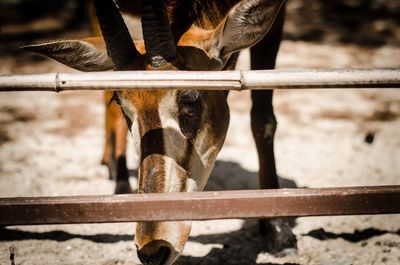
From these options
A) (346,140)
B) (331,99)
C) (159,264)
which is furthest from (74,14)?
(159,264)

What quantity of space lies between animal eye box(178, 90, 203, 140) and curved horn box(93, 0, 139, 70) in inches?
16.1

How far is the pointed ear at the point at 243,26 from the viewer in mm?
2301

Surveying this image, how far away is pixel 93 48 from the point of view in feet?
9.16

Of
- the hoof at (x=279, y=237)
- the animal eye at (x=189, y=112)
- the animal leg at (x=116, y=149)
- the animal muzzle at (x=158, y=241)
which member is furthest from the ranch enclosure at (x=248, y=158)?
the animal eye at (x=189, y=112)

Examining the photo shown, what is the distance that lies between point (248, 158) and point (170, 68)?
2.87 m

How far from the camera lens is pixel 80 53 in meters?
2.79

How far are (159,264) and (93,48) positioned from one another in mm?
1445

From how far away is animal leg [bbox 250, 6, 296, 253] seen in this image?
3627 millimetres

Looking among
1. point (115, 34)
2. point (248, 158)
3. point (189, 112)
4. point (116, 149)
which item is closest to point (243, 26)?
point (189, 112)

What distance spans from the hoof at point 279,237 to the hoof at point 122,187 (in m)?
1.48

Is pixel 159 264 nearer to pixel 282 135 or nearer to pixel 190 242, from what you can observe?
pixel 190 242

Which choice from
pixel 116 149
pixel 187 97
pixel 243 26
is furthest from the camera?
pixel 116 149

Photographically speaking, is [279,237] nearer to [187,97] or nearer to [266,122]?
[266,122]

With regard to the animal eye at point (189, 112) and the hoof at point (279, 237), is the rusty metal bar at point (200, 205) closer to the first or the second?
the animal eye at point (189, 112)
